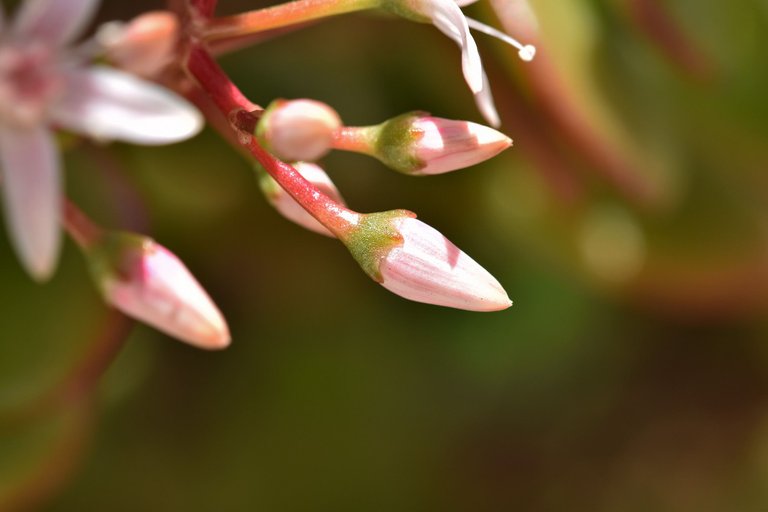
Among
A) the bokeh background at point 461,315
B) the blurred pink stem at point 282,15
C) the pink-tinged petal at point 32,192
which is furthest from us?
the bokeh background at point 461,315

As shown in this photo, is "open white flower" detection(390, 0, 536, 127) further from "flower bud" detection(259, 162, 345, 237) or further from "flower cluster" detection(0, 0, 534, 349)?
"flower bud" detection(259, 162, 345, 237)

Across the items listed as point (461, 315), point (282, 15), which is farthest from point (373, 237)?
point (461, 315)

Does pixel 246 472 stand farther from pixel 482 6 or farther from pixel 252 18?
pixel 252 18

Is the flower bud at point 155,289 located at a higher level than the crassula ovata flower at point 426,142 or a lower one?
lower

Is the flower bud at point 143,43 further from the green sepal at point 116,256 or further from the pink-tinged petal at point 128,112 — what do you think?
the green sepal at point 116,256

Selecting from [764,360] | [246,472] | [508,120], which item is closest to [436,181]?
[508,120]

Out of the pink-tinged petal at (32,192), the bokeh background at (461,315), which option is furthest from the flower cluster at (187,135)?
the bokeh background at (461,315)

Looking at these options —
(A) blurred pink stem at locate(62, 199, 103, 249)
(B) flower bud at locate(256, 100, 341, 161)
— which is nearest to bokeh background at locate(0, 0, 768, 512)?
(A) blurred pink stem at locate(62, 199, 103, 249)

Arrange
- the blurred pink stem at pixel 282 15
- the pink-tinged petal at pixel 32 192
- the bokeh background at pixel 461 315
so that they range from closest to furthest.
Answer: the pink-tinged petal at pixel 32 192, the blurred pink stem at pixel 282 15, the bokeh background at pixel 461 315
